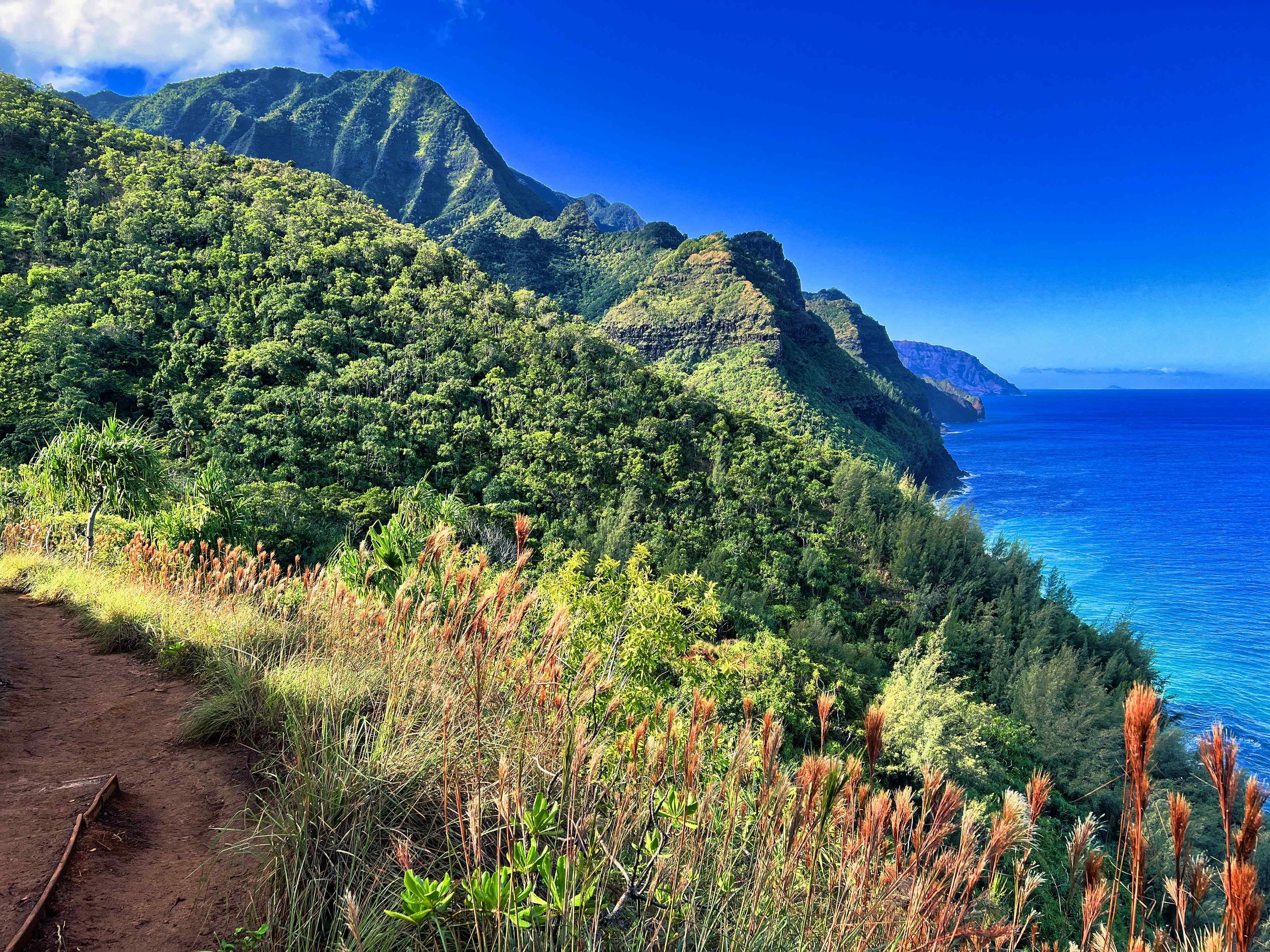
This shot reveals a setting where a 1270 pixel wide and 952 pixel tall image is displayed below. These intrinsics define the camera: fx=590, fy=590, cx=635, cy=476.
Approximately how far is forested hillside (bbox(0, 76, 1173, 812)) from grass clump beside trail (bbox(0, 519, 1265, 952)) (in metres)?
15.6

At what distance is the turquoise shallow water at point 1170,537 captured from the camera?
32812 millimetres

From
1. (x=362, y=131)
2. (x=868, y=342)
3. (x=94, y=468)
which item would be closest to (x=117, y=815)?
(x=94, y=468)

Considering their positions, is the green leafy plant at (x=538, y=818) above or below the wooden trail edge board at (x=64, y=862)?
above

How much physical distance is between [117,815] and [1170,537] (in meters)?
79.7

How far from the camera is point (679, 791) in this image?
7.26 feet

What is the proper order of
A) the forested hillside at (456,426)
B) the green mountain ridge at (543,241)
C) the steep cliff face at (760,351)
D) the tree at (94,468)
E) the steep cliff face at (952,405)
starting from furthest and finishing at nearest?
the steep cliff face at (952,405), the green mountain ridge at (543,241), the steep cliff face at (760,351), the forested hillside at (456,426), the tree at (94,468)

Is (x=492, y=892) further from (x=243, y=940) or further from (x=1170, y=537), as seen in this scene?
(x=1170, y=537)

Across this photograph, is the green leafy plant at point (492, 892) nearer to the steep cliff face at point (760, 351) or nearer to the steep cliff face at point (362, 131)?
the steep cliff face at point (760, 351)

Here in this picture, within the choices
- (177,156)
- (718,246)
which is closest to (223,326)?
(177,156)

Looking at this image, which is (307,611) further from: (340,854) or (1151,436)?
(1151,436)

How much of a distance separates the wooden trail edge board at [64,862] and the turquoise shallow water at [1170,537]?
19.5 metres

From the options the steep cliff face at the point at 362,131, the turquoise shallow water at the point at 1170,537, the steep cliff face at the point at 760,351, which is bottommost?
the turquoise shallow water at the point at 1170,537

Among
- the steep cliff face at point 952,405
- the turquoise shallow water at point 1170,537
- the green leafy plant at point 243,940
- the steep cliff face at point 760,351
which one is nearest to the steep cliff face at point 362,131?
the steep cliff face at point 760,351

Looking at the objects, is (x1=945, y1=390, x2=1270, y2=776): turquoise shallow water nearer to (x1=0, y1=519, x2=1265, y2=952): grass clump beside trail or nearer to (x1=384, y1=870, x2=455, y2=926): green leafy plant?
(x1=0, y1=519, x2=1265, y2=952): grass clump beside trail
